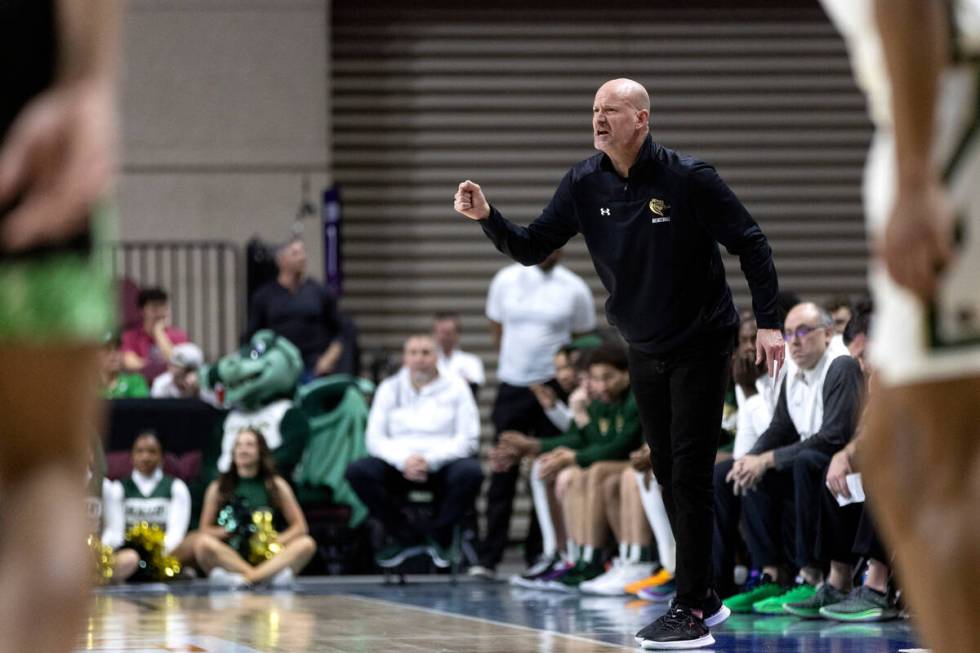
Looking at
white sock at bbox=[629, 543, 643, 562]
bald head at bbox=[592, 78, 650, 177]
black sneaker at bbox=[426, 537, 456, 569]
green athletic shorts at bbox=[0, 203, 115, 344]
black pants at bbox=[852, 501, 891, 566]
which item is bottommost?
black sneaker at bbox=[426, 537, 456, 569]

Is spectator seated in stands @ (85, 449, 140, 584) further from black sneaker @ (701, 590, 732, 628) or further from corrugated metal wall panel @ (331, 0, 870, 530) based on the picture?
black sneaker @ (701, 590, 732, 628)

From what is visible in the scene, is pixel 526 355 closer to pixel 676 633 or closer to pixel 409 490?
pixel 409 490

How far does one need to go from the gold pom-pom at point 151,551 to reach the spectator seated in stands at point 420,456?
1.42 metres

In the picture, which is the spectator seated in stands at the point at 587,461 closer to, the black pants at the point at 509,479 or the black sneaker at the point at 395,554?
the black pants at the point at 509,479

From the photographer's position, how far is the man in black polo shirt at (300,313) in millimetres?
12984

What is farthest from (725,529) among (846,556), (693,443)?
(693,443)

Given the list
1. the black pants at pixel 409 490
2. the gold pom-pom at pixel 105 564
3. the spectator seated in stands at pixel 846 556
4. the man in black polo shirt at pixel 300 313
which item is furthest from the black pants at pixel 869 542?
the man in black polo shirt at pixel 300 313

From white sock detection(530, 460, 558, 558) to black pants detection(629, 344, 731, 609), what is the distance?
471 cm

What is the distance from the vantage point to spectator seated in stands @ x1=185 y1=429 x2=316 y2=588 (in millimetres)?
11352

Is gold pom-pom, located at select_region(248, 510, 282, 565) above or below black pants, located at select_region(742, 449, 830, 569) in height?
below

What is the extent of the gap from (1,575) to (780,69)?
13884 mm

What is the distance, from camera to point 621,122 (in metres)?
6.61

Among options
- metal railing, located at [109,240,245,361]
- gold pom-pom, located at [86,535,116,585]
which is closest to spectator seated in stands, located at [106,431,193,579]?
gold pom-pom, located at [86,535,116,585]

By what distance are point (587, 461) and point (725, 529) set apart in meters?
1.99
